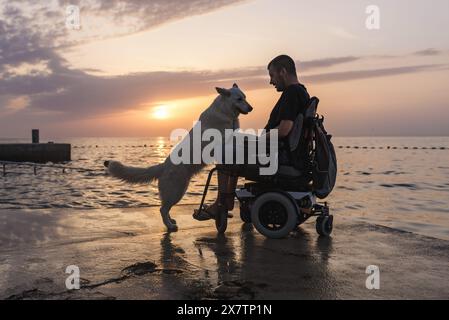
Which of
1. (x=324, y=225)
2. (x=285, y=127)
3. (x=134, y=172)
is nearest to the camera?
(x=285, y=127)

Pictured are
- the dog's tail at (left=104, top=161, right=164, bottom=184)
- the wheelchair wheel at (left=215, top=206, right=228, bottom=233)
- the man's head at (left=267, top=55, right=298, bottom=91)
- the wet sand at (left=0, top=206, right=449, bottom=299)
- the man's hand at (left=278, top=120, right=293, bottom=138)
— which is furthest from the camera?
the dog's tail at (left=104, top=161, right=164, bottom=184)

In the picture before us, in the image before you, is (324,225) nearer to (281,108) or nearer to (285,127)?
(285,127)

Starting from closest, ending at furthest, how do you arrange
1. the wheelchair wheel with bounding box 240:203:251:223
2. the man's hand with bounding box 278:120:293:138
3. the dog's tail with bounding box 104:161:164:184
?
the man's hand with bounding box 278:120:293:138 < the wheelchair wheel with bounding box 240:203:251:223 < the dog's tail with bounding box 104:161:164:184

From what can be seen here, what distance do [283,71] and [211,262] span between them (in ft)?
7.79

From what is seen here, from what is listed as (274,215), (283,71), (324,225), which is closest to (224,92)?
(283,71)

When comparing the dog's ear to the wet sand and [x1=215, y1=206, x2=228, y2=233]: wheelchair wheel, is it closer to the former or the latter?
[x1=215, y1=206, x2=228, y2=233]: wheelchair wheel

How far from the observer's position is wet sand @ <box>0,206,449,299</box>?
2.99 m

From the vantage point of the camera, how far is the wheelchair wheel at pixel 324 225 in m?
4.93

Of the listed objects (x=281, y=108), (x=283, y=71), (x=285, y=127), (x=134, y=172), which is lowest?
(x=134, y=172)

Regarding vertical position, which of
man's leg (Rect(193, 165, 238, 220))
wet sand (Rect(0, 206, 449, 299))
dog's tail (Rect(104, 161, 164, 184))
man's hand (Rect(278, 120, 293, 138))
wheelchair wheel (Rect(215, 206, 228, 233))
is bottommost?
wet sand (Rect(0, 206, 449, 299))

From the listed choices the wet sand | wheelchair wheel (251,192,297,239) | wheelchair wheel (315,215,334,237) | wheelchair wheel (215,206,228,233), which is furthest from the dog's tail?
wheelchair wheel (315,215,334,237)

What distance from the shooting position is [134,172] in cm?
569

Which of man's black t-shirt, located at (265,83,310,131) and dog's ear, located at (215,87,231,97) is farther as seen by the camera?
dog's ear, located at (215,87,231,97)

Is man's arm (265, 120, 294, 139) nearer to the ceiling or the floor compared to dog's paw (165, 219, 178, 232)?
nearer to the ceiling
